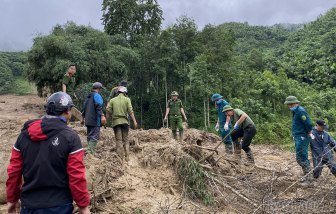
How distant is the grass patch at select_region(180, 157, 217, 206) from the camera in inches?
149

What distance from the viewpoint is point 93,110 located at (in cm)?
468

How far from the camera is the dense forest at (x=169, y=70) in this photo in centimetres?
1423

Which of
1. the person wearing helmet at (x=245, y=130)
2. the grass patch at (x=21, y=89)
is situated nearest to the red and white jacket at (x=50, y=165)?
the person wearing helmet at (x=245, y=130)

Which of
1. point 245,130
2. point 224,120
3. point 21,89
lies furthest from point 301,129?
point 21,89

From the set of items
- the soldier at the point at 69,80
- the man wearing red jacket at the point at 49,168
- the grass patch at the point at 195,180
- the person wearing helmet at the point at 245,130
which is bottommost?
the grass patch at the point at 195,180

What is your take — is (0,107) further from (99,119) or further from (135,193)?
(135,193)

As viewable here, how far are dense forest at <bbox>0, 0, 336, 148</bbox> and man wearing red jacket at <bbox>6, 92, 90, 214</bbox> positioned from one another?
1246 centimetres

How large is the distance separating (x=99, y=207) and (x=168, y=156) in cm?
181

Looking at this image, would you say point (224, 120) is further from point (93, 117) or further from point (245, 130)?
point (93, 117)

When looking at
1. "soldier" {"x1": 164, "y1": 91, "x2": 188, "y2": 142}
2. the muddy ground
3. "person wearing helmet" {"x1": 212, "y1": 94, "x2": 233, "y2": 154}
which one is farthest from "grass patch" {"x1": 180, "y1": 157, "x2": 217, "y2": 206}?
"soldier" {"x1": 164, "y1": 91, "x2": 188, "y2": 142}

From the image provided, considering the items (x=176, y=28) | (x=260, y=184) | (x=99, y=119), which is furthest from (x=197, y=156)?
(x=176, y=28)

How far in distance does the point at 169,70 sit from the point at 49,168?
19532 millimetres

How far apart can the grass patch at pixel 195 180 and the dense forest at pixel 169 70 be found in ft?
35.4

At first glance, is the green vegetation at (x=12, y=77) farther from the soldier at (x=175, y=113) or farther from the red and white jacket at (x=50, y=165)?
the red and white jacket at (x=50, y=165)
